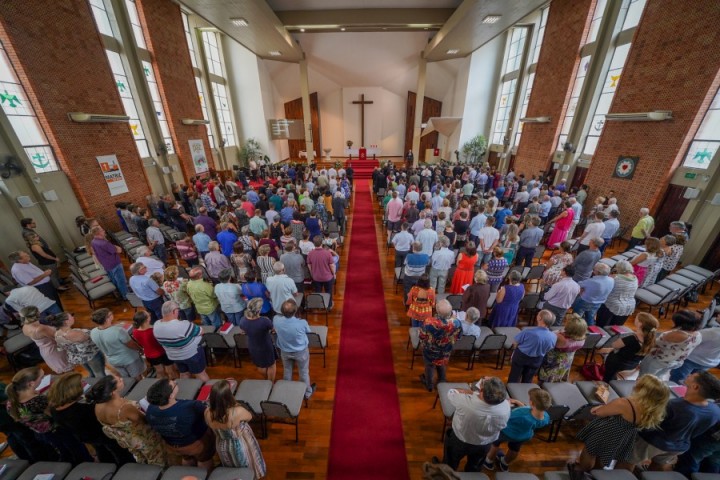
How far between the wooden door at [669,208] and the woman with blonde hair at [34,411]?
38.6ft

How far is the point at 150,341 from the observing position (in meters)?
3.22

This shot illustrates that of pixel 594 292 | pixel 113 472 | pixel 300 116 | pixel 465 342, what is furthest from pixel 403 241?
pixel 300 116

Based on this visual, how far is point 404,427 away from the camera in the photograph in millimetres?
3352

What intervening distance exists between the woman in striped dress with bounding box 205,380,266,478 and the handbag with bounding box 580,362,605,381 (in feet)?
13.8

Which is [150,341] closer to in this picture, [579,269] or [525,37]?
[579,269]

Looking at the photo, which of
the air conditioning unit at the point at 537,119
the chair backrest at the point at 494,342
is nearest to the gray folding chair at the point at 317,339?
the chair backrest at the point at 494,342

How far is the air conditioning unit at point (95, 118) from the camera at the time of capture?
716 cm

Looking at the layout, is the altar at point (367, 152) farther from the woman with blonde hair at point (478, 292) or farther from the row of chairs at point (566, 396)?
the row of chairs at point (566, 396)

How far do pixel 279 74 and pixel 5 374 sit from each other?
19.0m

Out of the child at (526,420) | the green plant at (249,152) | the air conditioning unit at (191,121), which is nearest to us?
the child at (526,420)

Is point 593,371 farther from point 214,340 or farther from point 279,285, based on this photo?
point 214,340

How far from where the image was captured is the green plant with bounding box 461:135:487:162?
1562 centimetres

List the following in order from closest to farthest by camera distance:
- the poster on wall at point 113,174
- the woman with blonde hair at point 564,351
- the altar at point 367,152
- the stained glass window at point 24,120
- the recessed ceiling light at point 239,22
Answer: the woman with blonde hair at point 564,351, the stained glass window at point 24,120, the poster on wall at point 113,174, the recessed ceiling light at point 239,22, the altar at point 367,152

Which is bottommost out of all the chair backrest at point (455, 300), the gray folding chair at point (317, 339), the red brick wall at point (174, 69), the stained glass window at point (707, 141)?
the gray folding chair at point (317, 339)
